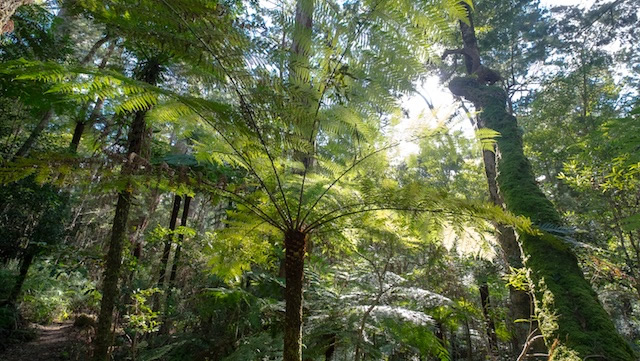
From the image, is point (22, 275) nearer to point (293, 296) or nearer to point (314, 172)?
point (314, 172)

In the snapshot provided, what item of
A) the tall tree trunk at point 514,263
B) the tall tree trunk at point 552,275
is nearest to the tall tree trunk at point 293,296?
the tall tree trunk at point 552,275

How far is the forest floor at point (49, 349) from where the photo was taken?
226 inches

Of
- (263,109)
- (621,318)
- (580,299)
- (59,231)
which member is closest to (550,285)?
(580,299)

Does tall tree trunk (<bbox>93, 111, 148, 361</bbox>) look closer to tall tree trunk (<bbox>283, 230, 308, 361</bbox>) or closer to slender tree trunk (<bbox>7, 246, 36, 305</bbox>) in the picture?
tall tree trunk (<bbox>283, 230, 308, 361</bbox>)

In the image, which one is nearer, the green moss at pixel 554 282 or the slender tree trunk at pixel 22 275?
the green moss at pixel 554 282

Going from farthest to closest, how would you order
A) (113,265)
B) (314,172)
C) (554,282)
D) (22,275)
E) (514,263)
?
(22,275)
(514,263)
(113,265)
(554,282)
(314,172)

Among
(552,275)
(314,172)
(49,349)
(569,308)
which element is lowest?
(49,349)

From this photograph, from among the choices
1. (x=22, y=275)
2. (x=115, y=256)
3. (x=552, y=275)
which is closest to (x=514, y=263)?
(x=552, y=275)

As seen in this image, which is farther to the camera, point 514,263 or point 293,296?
point 514,263

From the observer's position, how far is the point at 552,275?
3.09 m

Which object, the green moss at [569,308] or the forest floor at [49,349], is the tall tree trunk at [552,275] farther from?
the forest floor at [49,349]

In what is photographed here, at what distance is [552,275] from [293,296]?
287 cm

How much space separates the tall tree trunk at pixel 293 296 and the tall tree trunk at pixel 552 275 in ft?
5.38

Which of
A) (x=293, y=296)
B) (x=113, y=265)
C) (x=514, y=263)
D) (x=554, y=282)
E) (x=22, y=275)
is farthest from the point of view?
(x=22, y=275)
